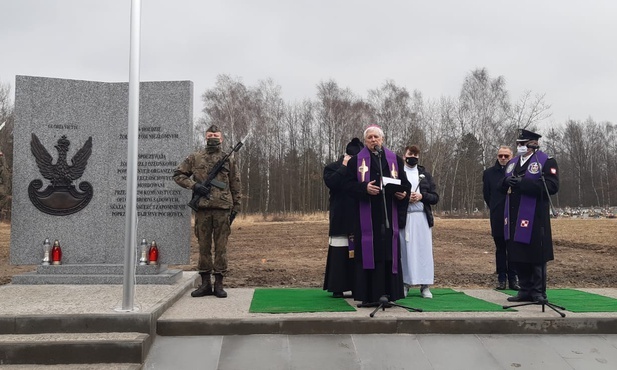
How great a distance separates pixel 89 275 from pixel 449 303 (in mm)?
4750

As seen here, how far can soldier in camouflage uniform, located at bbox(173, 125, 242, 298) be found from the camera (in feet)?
21.3

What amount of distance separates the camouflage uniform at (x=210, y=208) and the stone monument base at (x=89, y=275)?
0.82 m

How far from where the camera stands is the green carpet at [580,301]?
5617 mm

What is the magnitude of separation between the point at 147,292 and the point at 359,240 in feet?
8.68

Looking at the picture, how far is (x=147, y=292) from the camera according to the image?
6.18 meters

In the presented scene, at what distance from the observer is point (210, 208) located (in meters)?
6.49

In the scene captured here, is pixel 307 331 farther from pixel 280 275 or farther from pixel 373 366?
pixel 280 275

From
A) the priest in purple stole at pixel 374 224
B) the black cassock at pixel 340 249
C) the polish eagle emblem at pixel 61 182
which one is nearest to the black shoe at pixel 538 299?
the priest in purple stole at pixel 374 224

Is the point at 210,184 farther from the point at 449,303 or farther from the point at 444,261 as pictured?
the point at 444,261

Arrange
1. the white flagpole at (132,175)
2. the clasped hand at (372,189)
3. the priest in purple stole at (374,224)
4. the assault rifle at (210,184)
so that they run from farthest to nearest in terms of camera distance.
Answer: the assault rifle at (210,184) < the priest in purple stole at (374,224) < the clasped hand at (372,189) < the white flagpole at (132,175)

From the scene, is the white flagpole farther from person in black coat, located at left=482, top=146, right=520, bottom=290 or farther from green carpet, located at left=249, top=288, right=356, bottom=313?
person in black coat, located at left=482, top=146, right=520, bottom=290

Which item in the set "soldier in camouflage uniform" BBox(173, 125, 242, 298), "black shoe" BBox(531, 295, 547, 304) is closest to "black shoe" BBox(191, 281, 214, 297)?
"soldier in camouflage uniform" BBox(173, 125, 242, 298)

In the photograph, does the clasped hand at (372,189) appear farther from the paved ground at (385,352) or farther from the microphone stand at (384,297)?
the paved ground at (385,352)

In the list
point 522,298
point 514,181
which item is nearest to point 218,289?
point 522,298
